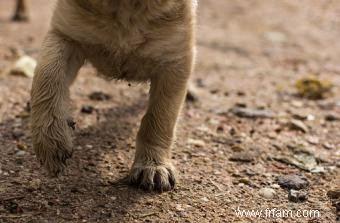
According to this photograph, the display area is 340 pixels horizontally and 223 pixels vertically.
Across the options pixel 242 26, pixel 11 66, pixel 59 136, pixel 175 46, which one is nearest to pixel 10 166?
pixel 59 136

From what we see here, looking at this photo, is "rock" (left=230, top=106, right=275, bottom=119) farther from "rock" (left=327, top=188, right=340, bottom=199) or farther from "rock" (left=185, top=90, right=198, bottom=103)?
"rock" (left=327, top=188, right=340, bottom=199)

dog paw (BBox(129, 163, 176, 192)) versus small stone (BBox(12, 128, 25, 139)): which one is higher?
small stone (BBox(12, 128, 25, 139))

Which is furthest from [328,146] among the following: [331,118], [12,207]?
[12,207]

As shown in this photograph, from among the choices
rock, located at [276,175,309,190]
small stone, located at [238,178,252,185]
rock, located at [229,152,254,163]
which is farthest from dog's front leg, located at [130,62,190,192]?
rock, located at [276,175,309,190]

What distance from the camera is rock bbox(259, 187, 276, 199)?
4.02 meters

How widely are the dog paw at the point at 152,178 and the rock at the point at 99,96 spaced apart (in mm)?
1857

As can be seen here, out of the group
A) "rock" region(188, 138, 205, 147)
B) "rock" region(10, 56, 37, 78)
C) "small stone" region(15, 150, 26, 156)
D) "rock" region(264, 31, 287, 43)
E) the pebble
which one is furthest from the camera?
"rock" region(264, 31, 287, 43)

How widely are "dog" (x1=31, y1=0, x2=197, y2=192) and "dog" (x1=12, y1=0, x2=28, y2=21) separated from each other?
17.2ft

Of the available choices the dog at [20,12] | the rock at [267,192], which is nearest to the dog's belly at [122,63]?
the rock at [267,192]

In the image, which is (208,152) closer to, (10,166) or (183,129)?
(183,129)

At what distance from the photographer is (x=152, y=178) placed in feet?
13.0

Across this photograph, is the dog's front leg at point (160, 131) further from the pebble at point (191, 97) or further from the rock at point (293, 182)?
the pebble at point (191, 97)

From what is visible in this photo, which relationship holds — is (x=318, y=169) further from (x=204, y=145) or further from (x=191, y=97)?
(x=191, y=97)

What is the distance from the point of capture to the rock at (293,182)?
4180 mm
